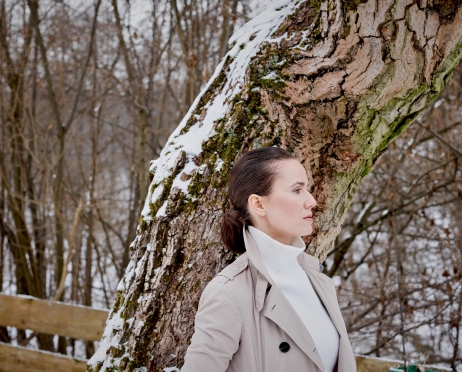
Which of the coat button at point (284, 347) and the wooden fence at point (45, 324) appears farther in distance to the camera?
the wooden fence at point (45, 324)

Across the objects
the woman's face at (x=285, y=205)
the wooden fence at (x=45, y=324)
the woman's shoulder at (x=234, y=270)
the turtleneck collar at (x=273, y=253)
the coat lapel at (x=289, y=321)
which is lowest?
the wooden fence at (x=45, y=324)

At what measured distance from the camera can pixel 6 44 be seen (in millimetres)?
5863

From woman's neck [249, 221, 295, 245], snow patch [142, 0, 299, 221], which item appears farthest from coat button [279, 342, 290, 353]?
snow patch [142, 0, 299, 221]

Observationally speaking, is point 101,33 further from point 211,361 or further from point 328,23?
point 211,361

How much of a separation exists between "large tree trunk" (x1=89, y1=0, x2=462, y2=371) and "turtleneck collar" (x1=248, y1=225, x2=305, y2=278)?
1.10ft

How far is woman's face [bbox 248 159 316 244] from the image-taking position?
1.54m

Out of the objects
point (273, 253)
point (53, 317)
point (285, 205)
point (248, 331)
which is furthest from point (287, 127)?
point (53, 317)

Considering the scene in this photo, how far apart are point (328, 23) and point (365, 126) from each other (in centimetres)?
45

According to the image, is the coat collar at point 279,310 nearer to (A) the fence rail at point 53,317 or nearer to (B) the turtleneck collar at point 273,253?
(B) the turtleneck collar at point 273,253

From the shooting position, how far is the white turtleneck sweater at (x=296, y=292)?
1510mm

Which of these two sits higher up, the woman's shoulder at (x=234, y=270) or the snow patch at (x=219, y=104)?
the snow patch at (x=219, y=104)

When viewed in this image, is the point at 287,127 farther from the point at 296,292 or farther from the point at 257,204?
the point at 296,292

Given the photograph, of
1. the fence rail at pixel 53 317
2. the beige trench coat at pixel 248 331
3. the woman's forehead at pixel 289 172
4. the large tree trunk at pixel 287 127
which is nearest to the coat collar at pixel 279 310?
the beige trench coat at pixel 248 331

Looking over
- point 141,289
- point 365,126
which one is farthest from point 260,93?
point 141,289
